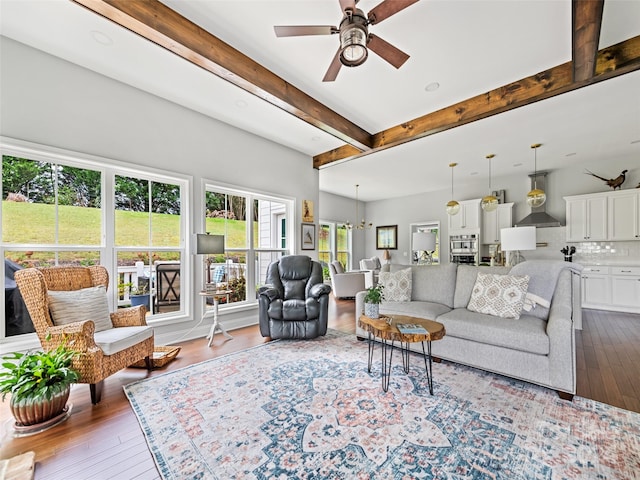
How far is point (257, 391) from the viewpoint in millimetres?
2240

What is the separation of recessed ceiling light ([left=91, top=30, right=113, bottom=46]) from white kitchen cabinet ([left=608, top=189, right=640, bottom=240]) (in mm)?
7799

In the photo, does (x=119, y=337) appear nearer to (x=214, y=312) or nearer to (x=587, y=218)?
(x=214, y=312)

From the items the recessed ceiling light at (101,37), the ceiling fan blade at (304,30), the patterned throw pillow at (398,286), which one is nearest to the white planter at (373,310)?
the patterned throw pillow at (398,286)

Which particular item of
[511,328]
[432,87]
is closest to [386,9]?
[432,87]

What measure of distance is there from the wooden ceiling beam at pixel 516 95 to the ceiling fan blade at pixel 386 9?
2.08m

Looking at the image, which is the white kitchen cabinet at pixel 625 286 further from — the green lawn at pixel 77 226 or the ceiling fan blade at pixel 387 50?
the green lawn at pixel 77 226

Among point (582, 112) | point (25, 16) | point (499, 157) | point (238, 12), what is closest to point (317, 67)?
point (238, 12)

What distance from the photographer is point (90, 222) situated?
116 inches

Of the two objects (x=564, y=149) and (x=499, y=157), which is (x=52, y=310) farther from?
(x=564, y=149)

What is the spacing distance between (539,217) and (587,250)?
3.53 ft

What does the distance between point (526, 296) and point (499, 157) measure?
3587 mm

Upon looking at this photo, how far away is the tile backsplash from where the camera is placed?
507cm

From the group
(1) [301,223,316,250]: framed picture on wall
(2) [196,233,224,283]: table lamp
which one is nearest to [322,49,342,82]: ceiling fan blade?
(2) [196,233,224,283]: table lamp

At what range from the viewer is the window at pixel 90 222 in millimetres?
2523
